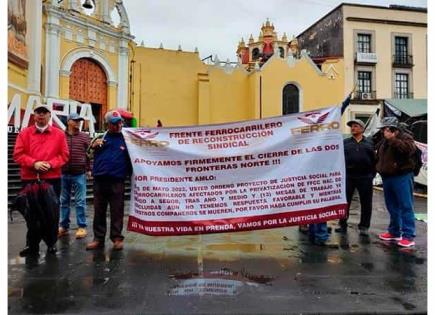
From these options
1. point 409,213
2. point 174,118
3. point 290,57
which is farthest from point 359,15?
point 409,213

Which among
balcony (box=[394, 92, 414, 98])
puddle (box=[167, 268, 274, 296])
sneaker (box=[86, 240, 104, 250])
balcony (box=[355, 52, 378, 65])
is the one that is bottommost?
puddle (box=[167, 268, 274, 296])

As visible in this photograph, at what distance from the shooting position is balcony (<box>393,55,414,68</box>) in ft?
107

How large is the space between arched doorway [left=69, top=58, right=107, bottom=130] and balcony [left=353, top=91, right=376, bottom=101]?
18.0 metres

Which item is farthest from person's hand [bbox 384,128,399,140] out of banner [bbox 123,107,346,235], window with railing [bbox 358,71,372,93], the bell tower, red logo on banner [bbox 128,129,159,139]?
the bell tower

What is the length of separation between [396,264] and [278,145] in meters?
1.99

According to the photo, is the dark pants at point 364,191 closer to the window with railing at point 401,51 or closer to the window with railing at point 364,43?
the window with railing at point 364,43

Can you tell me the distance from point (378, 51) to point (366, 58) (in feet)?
4.90

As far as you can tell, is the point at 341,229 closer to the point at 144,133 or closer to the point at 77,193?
the point at 144,133

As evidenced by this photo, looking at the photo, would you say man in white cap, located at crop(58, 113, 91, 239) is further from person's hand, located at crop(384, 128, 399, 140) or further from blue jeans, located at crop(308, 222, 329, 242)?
person's hand, located at crop(384, 128, 399, 140)

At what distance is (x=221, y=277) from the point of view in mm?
4484

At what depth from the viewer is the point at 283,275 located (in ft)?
14.9

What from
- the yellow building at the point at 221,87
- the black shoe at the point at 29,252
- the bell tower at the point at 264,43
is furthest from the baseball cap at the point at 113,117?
the bell tower at the point at 264,43

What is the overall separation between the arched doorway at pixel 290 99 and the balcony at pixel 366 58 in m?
5.52

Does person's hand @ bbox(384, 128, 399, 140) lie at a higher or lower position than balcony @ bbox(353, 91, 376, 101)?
lower
